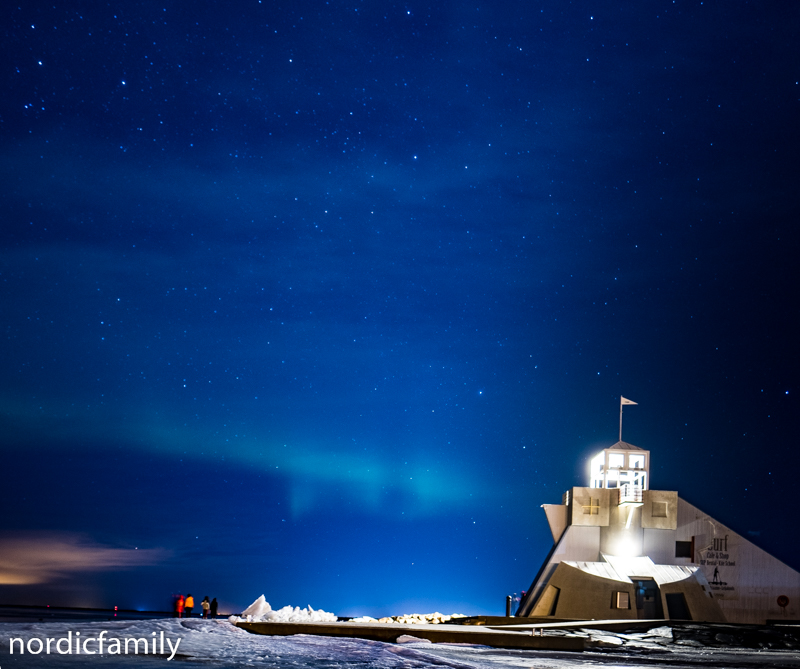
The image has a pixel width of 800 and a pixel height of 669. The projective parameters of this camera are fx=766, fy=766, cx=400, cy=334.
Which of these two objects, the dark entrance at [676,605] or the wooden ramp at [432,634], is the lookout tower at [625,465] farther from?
the wooden ramp at [432,634]

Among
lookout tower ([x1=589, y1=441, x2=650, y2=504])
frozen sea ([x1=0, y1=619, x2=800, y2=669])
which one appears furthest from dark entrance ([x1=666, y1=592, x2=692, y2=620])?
frozen sea ([x1=0, y1=619, x2=800, y2=669])

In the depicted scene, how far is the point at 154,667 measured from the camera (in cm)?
1011

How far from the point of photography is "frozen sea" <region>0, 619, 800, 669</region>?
10.8 m

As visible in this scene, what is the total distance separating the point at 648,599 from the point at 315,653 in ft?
89.9

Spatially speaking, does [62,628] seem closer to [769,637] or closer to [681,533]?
[769,637]

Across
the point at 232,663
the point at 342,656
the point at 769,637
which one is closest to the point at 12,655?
the point at 232,663

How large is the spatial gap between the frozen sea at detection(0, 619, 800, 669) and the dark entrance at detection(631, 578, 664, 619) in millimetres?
16786

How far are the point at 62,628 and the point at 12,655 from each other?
369cm

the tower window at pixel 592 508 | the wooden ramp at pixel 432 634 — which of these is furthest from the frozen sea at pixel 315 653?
the tower window at pixel 592 508

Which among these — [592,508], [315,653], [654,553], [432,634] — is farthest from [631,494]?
[315,653]

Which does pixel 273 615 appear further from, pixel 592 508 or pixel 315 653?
pixel 592 508

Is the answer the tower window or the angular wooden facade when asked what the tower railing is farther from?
the tower window

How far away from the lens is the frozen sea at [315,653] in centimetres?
1084

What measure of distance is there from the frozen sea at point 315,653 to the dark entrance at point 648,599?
16.8m
